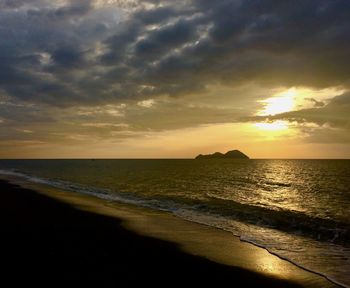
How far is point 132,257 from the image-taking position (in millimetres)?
12672

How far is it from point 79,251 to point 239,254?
20.0 feet

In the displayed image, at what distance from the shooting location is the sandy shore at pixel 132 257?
10230mm

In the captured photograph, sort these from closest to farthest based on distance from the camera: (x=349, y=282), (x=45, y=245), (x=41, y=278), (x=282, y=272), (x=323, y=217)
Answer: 1. (x=41, y=278)
2. (x=349, y=282)
3. (x=282, y=272)
4. (x=45, y=245)
5. (x=323, y=217)

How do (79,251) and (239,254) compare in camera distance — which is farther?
(239,254)

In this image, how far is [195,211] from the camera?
29.1m

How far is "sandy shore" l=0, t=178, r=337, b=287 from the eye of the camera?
10230mm

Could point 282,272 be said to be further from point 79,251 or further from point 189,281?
point 79,251

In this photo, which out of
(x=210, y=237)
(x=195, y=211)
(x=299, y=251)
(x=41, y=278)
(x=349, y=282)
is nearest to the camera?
(x=41, y=278)

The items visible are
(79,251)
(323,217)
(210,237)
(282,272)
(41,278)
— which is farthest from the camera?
(323,217)

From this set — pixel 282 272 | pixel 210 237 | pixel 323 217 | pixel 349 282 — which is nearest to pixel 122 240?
pixel 210 237

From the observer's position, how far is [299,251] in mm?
15172

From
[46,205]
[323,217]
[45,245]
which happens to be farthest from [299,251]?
[46,205]

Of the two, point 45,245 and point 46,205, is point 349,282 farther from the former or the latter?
point 46,205

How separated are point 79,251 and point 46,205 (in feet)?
54.8
